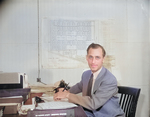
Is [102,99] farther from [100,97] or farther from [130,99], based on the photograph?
[130,99]

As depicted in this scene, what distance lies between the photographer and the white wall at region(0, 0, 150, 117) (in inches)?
76.4

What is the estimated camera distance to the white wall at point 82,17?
1.94 metres

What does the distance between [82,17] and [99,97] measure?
3.36 feet

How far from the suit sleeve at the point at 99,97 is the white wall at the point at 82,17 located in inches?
23.2

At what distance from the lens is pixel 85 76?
1776mm

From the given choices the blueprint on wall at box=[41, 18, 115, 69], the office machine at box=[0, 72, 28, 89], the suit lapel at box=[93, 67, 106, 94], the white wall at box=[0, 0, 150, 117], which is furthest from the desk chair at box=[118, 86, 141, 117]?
the office machine at box=[0, 72, 28, 89]

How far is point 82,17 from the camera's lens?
6.56 feet

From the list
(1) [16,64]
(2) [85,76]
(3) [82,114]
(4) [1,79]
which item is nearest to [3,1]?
(1) [16,64]

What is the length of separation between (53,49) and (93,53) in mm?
535

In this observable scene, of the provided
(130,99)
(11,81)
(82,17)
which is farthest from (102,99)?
(82,17)

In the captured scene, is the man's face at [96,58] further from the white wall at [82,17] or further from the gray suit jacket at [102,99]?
the white wall at [82,17]

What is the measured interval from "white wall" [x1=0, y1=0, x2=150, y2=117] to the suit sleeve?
1.93ft

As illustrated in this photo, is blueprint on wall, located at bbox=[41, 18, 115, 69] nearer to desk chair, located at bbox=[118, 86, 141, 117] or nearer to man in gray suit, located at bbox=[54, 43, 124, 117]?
man in gray suit, located at bbox=[54, 43, 124, 117]

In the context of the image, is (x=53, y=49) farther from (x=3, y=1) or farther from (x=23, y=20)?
(x=3, y=1)
